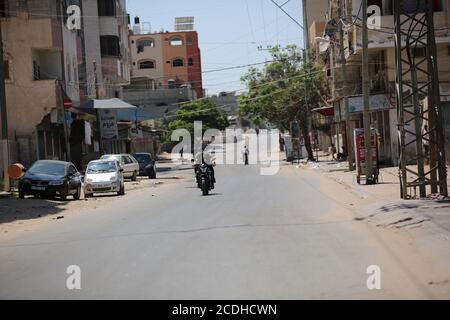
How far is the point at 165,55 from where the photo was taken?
121 meters

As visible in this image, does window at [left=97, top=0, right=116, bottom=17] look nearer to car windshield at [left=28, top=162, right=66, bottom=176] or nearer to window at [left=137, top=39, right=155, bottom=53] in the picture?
car windshield at [left=28, top=162, right=66, bottom=176]

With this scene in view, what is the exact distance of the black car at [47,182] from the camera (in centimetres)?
2812

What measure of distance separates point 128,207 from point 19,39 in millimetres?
22071

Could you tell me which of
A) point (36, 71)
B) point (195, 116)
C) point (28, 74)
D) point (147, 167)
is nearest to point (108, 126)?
point (147, 167)

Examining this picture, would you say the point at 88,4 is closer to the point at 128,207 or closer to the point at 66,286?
the point at 128,207

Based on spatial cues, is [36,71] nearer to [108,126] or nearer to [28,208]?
[108,126]

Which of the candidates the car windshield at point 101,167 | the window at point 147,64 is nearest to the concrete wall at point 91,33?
the car windshield at point 101,167

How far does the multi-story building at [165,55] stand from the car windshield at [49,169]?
9061 centimetres

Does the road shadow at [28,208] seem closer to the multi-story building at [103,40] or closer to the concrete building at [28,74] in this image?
the concrete building at [28,74]

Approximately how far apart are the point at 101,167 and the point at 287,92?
3028 cm

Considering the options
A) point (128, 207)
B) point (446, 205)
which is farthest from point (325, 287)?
point (128, 207)

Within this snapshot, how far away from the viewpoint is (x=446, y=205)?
1733 centimetres

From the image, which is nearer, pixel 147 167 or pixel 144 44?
pixel 147 167
